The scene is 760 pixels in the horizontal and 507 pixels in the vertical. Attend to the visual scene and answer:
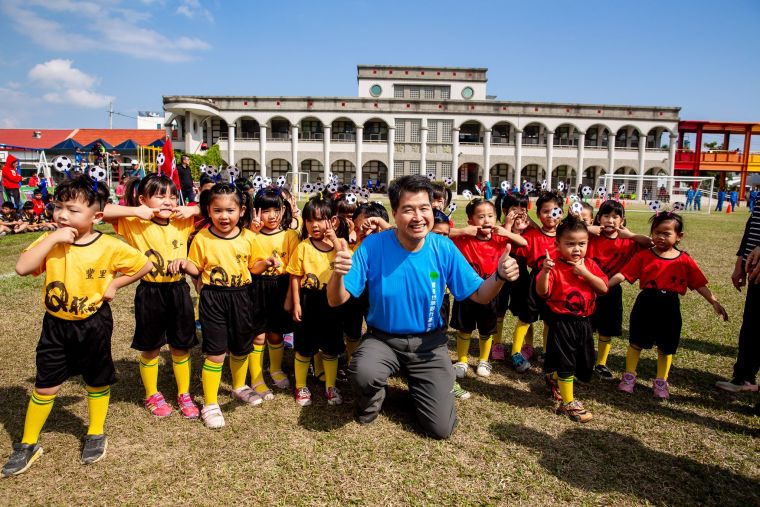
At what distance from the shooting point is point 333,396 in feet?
12.6

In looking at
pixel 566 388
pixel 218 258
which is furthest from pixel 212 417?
pixel 566 388

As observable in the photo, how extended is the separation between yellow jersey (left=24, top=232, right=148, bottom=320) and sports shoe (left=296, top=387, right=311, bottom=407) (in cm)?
167

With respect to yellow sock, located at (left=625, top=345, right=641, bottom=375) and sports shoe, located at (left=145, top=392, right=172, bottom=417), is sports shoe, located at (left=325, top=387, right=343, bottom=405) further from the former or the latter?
yellow sock, located at (left=625, top=345, right=641, bottom=375)

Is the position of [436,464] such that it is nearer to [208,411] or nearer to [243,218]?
[208,411]

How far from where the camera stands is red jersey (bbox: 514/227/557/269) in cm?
455

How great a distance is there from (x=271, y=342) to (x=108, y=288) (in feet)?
5.02

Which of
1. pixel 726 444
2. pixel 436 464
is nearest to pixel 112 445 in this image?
pixel 436 464

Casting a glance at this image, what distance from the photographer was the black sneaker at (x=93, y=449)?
2936 millimetres

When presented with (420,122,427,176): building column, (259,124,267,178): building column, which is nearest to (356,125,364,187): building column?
(420,122,427,176): building column

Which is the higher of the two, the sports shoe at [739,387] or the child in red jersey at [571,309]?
the child in red jersey at [571,309]

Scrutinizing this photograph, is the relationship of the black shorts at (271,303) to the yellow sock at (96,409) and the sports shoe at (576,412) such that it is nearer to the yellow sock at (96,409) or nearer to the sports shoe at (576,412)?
the yellow sock at (96,409)

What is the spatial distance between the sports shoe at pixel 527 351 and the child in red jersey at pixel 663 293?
94 cm

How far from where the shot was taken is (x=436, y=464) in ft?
9.79

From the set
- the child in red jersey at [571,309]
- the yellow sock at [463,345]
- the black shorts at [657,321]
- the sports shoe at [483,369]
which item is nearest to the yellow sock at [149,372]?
the yellow sock at [463,345]
